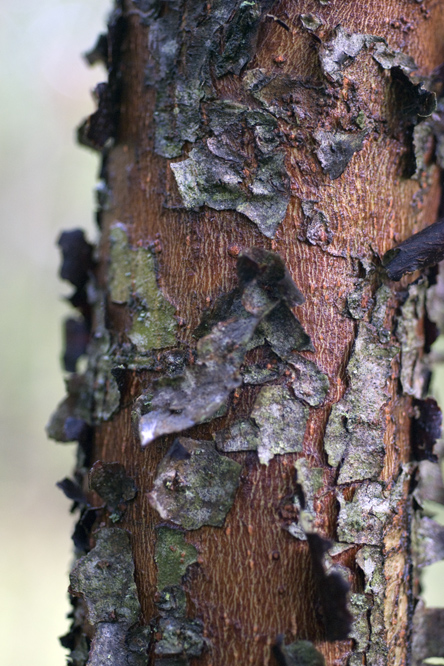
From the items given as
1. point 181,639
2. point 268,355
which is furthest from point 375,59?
point 181,639

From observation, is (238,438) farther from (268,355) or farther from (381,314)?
(381,314)

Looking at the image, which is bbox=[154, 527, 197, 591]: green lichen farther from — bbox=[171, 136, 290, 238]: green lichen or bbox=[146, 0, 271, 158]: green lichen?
bbox=[146, 0, 271, 158]: green lichen

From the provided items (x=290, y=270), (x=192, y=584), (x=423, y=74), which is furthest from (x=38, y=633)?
(x=423, y=74)

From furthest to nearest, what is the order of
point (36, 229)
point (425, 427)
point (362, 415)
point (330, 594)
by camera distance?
point (36, 229), point (425, 427), point (362, 415), point (330, 594)

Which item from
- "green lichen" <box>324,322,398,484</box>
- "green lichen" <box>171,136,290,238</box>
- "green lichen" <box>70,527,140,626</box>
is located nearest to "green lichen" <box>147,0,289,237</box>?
"green lichen" <box>171,136,290,238</box>

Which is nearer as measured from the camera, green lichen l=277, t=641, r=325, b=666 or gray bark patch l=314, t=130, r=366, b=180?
green lichen l=277, t=641, r=325, b=666

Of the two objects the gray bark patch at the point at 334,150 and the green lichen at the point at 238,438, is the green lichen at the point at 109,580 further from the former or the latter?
the gray bark patch at the point at 334,150

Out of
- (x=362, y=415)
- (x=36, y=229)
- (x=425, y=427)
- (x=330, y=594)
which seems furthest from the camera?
(x=36, y=229)
